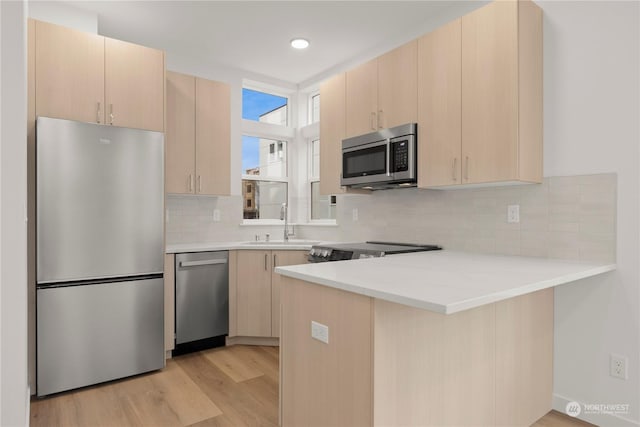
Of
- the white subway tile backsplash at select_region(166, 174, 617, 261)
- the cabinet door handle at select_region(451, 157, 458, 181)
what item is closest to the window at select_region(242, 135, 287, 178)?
the white subway tile backsplash at select_region(166, 174, 617, 261)

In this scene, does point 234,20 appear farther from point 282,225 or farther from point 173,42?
point 282,225

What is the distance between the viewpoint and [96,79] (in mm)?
2740

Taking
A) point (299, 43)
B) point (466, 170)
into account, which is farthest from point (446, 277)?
point (299, 43)

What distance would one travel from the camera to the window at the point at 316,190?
4.45 metres

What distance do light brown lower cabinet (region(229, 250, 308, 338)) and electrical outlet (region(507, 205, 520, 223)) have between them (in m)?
1.92

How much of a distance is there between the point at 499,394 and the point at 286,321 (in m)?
1.14

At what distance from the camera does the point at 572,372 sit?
87.7 inches

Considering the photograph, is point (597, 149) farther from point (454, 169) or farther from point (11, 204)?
point (11, 204)

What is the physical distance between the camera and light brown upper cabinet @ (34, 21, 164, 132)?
8.43ft

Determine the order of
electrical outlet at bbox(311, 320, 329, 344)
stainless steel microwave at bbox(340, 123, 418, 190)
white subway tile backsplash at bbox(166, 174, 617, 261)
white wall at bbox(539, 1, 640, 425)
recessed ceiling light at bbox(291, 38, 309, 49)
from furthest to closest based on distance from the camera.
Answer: recessed ceiling light at bbox(291, 38, 309, 49), stainless steel microwave at bbox(340, 123, 418, 190), white subway tile backsplash at bbox(166, 174, 617, 261), white wall at bbox(539, 1, 640, 425), electrical outlet at bbox(311, 320, 329, 344)

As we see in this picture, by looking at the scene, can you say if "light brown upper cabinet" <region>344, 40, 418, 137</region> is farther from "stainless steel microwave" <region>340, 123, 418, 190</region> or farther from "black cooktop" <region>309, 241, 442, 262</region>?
"black cooktop" <region>309, 241, 442, 262</region>

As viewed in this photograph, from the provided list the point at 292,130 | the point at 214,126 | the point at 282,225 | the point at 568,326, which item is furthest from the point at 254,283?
the point at 568,326

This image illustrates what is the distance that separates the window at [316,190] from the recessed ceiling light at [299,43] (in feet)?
3.82

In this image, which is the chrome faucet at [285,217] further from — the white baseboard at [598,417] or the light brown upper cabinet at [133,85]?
the white baseboard at [598,417]
